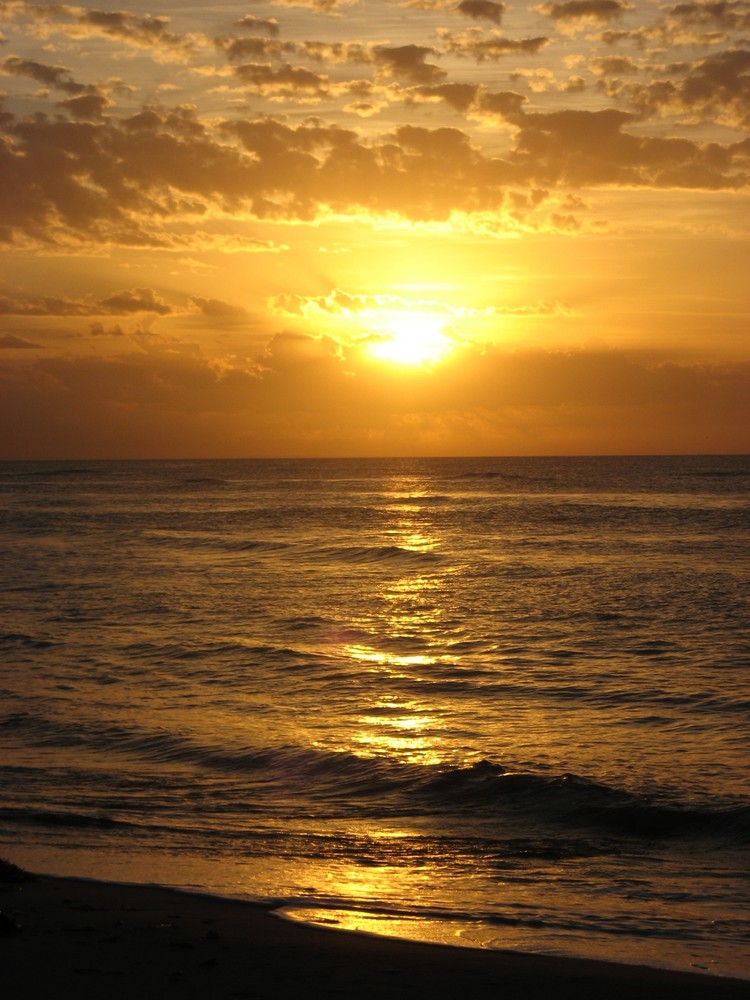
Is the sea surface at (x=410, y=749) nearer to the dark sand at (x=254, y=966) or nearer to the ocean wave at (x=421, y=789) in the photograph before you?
the ocean wave at (x=421, y=789)

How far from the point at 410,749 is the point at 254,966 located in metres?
7.45

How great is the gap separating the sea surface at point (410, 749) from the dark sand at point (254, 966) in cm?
43

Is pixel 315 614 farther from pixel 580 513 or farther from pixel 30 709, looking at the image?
pixel 580 513

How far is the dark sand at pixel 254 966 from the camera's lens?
6.96 m

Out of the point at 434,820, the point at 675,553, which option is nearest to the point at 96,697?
the point at 434,820

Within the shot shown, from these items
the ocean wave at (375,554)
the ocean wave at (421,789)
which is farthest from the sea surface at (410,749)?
the ocean wave at (375,554)

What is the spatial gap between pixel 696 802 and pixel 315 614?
681 inches

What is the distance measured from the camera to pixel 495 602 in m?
30.6

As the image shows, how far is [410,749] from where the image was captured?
48.3 feet

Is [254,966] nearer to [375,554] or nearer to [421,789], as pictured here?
[421,789]

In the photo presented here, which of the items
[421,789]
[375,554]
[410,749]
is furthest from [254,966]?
[375,554]

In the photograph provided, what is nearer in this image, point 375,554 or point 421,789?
point 421,789

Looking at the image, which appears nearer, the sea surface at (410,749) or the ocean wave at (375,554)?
the sea surface at (410,749)

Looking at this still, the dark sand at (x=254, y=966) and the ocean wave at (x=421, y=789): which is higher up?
the dark sand at (x=254, y=966)
